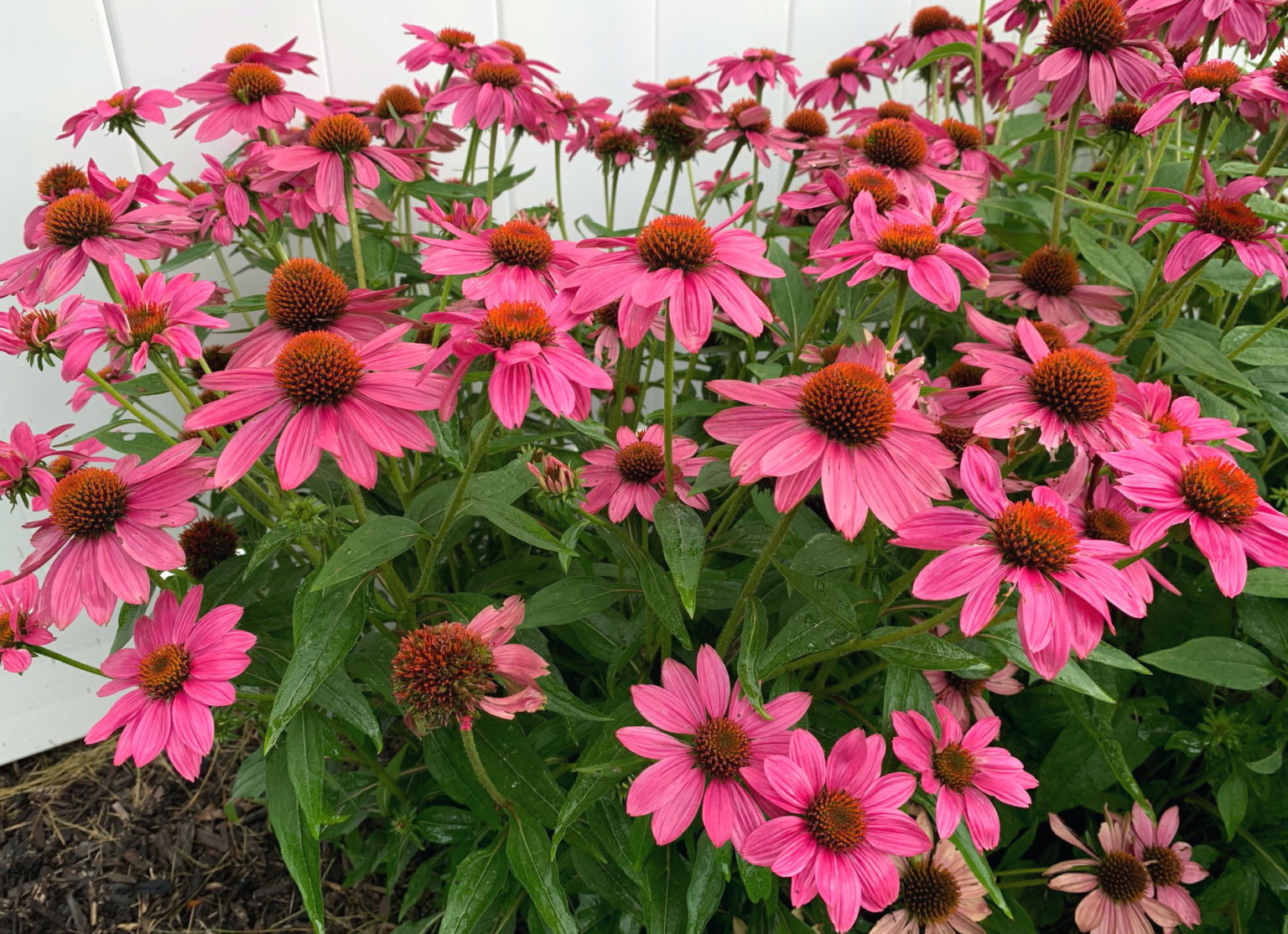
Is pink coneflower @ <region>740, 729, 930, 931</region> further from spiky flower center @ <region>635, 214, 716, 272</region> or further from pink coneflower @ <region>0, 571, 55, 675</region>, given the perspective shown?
pink coneflower @ <region>0, 571, 55, 675</region>

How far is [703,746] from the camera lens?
26.7 inches

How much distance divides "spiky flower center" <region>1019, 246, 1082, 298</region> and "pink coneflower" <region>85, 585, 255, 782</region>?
0.97 m

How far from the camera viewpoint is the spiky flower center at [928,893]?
0.87 meters

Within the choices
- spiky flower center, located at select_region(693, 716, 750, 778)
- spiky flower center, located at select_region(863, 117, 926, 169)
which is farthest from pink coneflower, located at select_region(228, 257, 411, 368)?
spiky flower center, located at select_region(863, 117, 926, 169)

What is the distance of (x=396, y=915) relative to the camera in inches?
50.4

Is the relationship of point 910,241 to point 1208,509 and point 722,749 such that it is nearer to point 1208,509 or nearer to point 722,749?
point 1208,509

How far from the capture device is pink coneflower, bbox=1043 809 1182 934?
936 millimetres

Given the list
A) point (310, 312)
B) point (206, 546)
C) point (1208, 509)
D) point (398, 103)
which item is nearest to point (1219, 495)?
point (1208, 509)

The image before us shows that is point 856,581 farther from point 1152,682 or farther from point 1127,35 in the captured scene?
point 1127,35

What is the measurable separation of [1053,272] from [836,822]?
0.74 m

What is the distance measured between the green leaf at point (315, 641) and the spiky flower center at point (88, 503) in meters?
0.16

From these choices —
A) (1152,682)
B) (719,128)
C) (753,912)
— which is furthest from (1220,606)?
(719,128)

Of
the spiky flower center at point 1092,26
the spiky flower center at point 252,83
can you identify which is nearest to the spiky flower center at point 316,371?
the spiky flower center at point 252,83

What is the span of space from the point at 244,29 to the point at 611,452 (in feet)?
3.53
